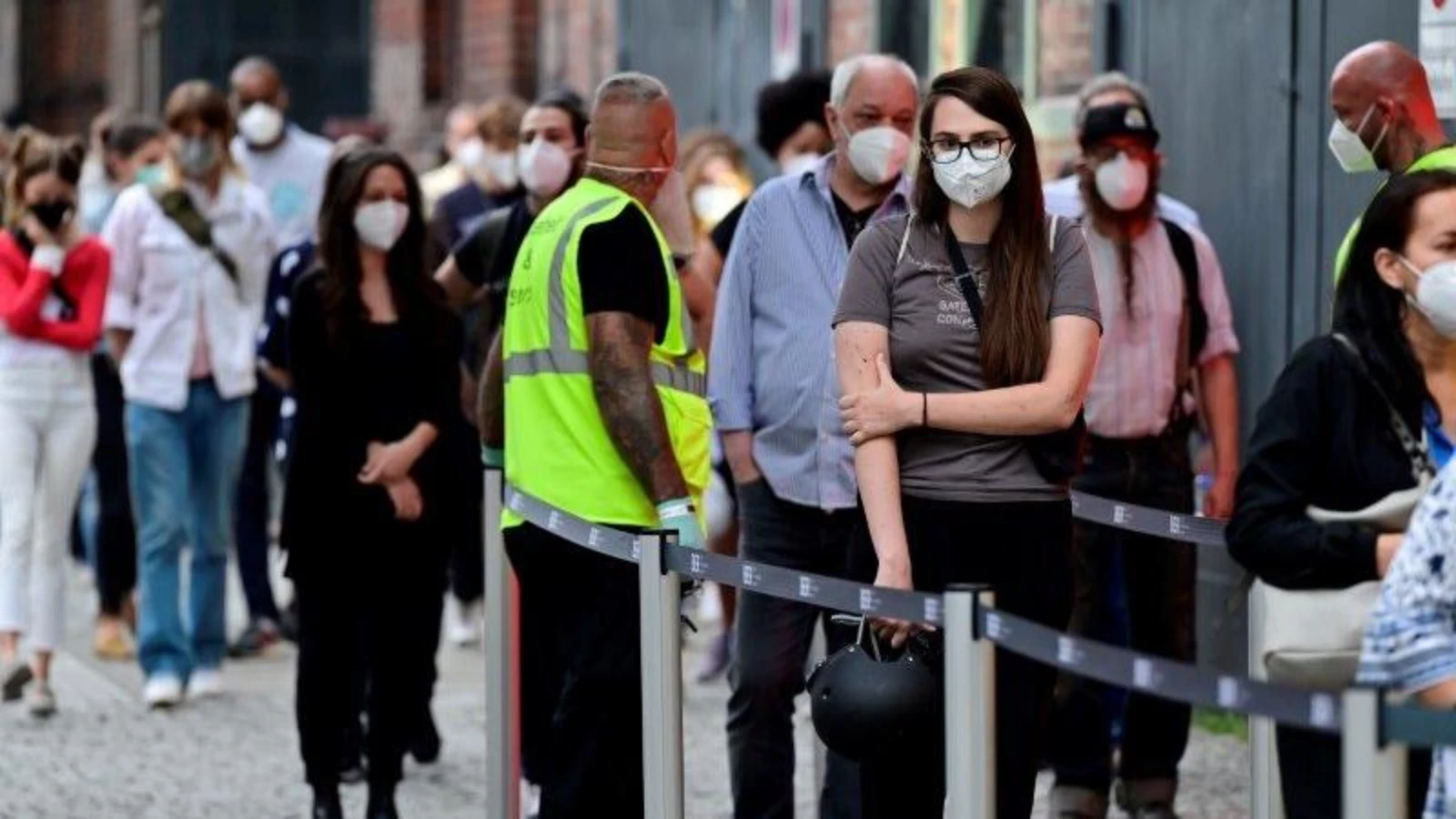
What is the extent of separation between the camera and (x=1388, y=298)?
550cm

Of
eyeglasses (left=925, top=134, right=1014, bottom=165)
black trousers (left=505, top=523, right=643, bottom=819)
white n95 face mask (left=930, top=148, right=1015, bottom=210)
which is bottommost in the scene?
black trousers (left=505, top=523, right=643, bottom=819)

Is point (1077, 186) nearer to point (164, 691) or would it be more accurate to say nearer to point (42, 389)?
point (164, 691)

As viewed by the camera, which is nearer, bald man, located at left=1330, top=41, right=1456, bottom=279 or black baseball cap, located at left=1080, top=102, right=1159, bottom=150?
bald man, located at left=1330, top=41, right=1456, bottom=279

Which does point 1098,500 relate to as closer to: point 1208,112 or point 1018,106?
point 1018,106

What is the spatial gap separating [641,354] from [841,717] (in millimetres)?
1163

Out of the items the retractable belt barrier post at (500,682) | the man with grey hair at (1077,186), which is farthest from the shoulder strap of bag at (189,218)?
the retractable belt barrier post at (500,682)

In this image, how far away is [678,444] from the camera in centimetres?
752

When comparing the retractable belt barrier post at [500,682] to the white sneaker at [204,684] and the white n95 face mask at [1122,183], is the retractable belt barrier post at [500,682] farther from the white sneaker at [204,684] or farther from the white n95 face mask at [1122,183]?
the white sneaker at [204,684]

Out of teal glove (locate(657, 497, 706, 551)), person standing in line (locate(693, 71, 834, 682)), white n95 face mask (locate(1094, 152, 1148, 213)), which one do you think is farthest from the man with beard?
person standing in line (locate(693, 71, 834, 682))

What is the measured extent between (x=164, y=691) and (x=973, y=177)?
5.89m

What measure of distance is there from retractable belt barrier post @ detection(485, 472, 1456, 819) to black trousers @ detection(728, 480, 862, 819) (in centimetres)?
56

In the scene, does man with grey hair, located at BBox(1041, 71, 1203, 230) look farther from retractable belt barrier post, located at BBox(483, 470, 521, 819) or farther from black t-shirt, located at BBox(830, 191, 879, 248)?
retractable belt barrier post, located at BBox(483, 470, 521, 819)

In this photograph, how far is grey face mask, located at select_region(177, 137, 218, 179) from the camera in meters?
12.5

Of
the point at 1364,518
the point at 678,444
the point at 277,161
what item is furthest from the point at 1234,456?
the point at 277,161
